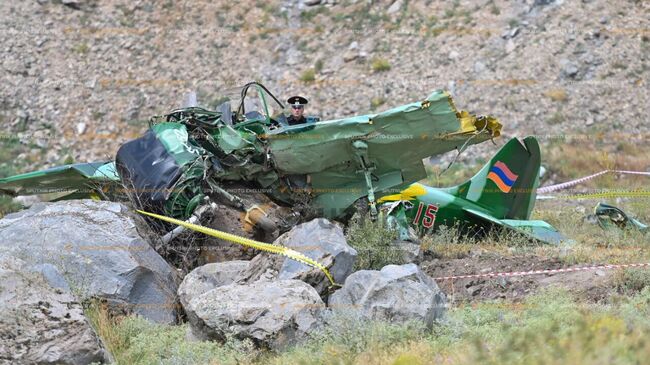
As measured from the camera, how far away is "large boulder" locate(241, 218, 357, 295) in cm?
880

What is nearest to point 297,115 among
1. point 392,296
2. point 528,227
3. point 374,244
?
point 374,244

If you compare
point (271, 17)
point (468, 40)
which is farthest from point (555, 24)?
point (271, 17)

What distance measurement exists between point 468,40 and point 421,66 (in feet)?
4.95

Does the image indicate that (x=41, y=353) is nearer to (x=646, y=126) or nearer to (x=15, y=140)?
(x=646, y=126)

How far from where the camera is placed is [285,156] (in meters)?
11.0

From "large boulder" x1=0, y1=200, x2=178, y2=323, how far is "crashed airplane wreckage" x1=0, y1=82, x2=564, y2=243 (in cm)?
86

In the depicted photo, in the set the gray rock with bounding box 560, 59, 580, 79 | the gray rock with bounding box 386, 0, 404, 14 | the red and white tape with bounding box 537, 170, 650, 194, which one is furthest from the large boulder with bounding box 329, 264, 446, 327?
the gray rock with bounding box 386, 0, 404, 14

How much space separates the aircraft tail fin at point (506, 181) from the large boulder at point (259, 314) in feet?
19.4

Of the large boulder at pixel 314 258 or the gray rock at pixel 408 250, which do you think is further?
the gray rock at pixel 408 250

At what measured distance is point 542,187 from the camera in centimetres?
2117

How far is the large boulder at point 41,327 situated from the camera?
6.96 m

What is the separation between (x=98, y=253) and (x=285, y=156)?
266 centimetres

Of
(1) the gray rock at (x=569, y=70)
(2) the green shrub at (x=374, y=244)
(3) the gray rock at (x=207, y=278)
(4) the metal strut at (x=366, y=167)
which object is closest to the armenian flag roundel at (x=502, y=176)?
(4) the metal strut at (x=366, y=167)

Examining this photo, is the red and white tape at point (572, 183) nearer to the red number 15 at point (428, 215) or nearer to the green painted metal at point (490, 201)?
the green painted metal at point (490, 201)
